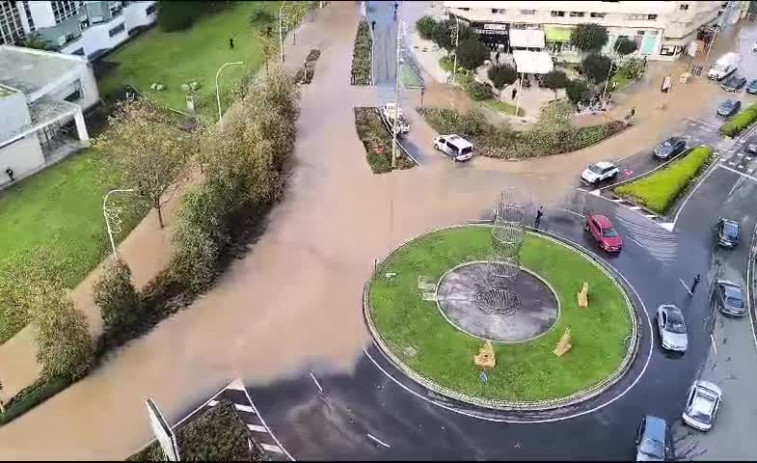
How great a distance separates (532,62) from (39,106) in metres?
43.5

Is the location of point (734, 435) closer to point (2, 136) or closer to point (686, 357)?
point (686, 357)

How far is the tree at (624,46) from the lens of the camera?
66688 millimetres

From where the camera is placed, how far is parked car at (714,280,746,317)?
4022 centimetres

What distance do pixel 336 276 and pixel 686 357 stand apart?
20.8 meters

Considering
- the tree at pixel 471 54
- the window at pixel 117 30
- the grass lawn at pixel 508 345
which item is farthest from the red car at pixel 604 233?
the window at pixel 117 30

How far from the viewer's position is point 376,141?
56125 mm

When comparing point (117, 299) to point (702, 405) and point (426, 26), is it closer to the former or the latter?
point (702, 405)

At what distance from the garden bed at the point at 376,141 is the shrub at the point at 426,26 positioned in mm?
16504

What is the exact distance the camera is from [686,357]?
37.7m

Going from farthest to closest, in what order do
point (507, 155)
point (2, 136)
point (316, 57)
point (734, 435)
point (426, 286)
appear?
point (316, 57), point (507, 155), point (2, 136), point (426, 286), point (734, 435)

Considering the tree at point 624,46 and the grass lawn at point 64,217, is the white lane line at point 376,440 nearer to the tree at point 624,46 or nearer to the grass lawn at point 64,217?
the grass lawn at point 64,217

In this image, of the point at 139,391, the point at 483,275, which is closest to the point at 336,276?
the point at 483,275

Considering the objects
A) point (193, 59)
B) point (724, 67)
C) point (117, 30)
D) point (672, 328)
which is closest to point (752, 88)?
point (724, 67)

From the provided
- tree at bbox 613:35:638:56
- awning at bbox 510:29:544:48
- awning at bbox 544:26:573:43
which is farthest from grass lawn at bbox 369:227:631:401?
awning at bbox 544:26:573:43
